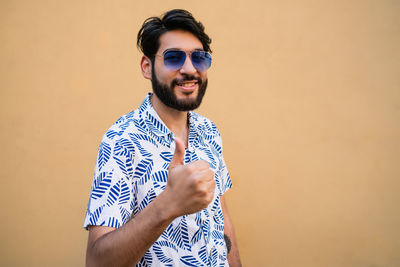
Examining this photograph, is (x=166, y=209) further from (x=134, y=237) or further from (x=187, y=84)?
(x=187, y=84)

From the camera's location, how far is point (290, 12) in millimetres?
2570

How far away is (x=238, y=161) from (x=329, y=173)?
83 cm

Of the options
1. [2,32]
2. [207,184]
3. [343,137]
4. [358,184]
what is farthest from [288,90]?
[2,32]

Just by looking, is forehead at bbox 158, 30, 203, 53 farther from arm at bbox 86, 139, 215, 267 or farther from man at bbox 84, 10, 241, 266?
arm at bbox 86, 139, 215, 267

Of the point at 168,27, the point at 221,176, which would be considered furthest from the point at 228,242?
the point at 168,27

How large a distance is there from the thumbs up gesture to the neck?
1.74 ft

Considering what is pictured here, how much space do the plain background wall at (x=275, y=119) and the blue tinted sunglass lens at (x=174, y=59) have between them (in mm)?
1099

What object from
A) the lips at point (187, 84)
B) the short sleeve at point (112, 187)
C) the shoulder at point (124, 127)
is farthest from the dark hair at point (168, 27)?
the short sleeve at point (112, 187)

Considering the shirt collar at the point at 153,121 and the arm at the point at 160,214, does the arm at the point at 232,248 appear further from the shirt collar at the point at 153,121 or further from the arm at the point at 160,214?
the arm at the point at 160,214

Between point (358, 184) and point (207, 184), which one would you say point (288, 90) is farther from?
point (207, 184)

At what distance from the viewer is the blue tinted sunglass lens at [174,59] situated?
144 centimetres

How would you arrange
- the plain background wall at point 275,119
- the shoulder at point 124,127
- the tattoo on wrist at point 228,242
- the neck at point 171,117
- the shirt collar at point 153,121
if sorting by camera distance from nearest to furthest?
the shoulder at point 124,127 → the shirt collar at point 153,121 → the neck at point 171,117 → the tattoo on wrist at point 228,242 → the plain background wall at point 275,119

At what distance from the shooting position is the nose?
143 centimetres

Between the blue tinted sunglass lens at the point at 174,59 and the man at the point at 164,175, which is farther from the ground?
the blue tinted sunglass lens at the point at 174,59
